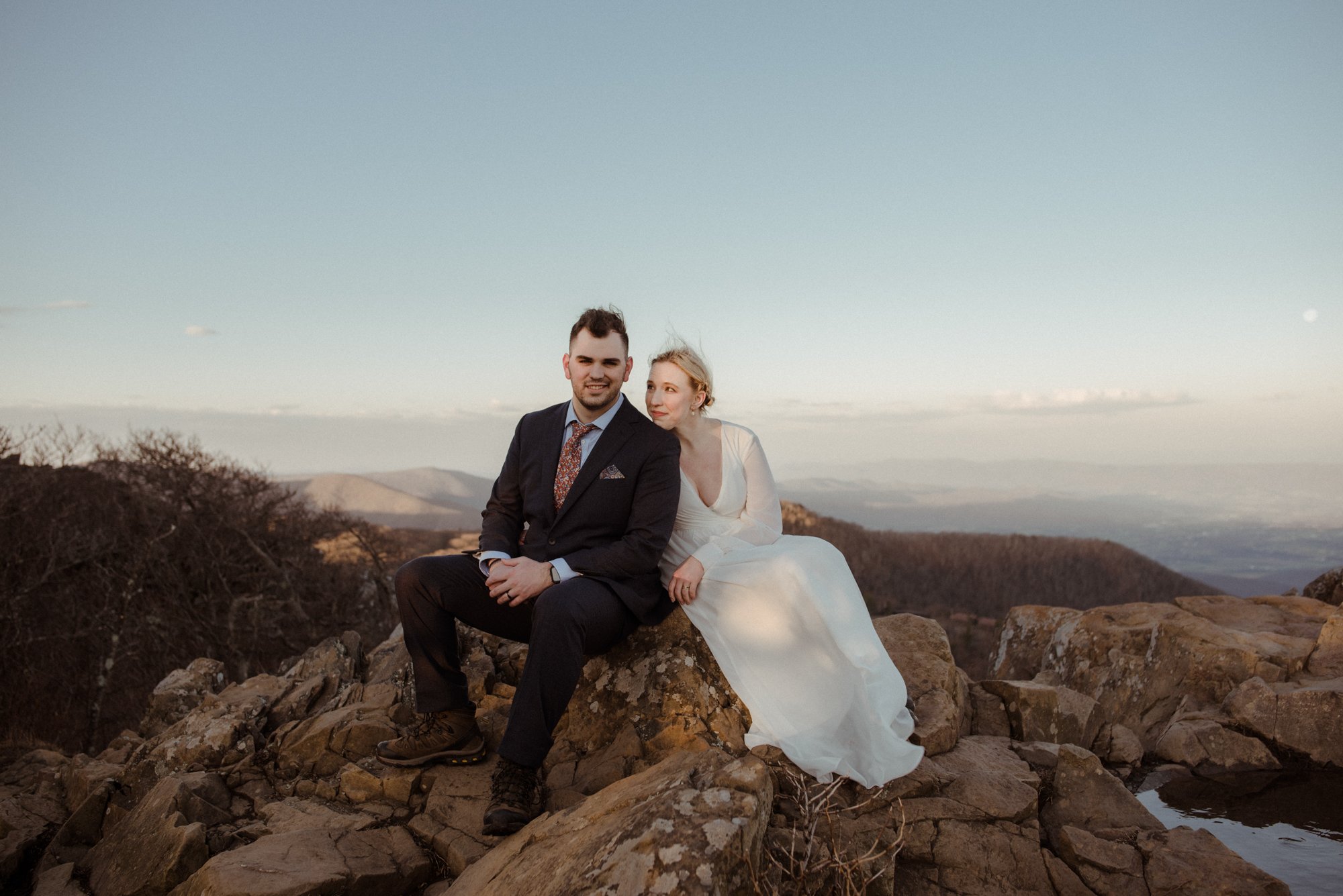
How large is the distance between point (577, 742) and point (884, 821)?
1.68 metres

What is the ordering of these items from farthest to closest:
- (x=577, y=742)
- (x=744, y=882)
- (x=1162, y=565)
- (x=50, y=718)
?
(x=1162, y=565) < (x=50, y=718) < (x=577, y=742) < (x=744, y=882)

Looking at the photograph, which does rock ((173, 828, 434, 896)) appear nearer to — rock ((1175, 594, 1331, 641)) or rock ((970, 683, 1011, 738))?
rock ((970, 683, 1011, 738))

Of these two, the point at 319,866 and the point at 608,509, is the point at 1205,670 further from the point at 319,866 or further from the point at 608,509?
the point at 319,866

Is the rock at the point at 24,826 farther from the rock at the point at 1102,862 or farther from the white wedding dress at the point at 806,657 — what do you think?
the rock at the point at 1102,862

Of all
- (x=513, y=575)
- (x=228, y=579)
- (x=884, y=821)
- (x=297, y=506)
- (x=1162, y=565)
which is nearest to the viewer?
(x=884, y=821)

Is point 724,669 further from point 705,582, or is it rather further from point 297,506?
point 297,506

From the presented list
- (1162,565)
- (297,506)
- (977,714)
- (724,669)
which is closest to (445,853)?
(724,669)

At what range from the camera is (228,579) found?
16.2m

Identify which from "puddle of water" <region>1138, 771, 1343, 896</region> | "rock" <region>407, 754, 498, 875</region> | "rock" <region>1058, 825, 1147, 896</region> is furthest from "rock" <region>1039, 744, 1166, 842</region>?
"rock" <region>407, 754, 498, 875</region>

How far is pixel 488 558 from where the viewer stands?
427cm

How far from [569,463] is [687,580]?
98cm

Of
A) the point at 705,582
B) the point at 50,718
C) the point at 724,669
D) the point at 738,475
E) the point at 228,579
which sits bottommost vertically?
the point at 50,718

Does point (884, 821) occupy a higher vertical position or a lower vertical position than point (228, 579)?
higher

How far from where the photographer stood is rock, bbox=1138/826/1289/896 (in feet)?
11.0
